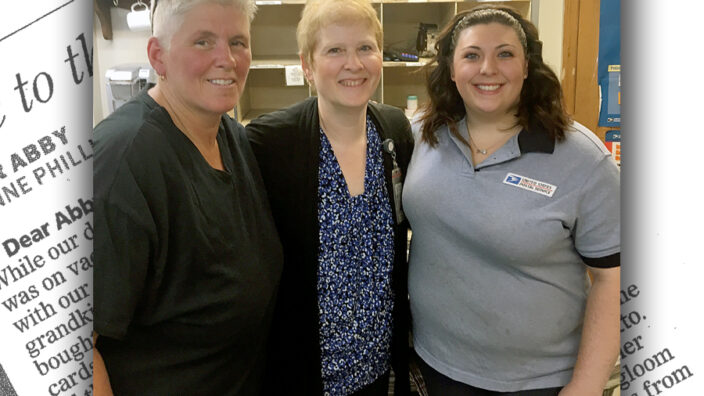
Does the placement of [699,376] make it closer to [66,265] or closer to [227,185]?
[66,265]

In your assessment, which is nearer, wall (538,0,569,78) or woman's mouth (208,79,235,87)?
woman's mouth (208,79,235,87)

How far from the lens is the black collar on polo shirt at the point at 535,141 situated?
3.62 ft

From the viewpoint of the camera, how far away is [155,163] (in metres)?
0.83

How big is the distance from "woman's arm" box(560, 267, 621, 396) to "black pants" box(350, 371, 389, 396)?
0.46 metres

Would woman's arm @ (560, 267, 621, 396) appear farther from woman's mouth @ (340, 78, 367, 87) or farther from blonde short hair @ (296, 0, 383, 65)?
blonde short hair @ (296, 0, 383, 65)

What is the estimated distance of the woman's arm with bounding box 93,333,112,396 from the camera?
75 centimetres

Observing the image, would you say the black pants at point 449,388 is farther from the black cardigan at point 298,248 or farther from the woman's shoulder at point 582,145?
the woman's shoulder at point 582,145

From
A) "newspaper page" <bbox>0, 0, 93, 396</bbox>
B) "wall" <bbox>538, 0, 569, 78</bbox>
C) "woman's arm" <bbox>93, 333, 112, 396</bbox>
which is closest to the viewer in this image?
"newspaper page" <bbox>0, 0, 93, 396</bbox>

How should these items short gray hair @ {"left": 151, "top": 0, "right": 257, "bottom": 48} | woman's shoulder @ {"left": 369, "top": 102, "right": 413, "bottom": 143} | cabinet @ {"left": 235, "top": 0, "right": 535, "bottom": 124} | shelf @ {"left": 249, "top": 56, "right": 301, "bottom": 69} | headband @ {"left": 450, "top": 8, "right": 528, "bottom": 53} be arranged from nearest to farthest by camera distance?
short gray hair @ {"left": 151, "top": 0, "right": 257, "bottom": 48} < headband @ {"left": 450, "top": 8, "right": 528, "bottom": 53} < woman's shoulder @ {"left": 369, "top": 102, "right": 413, "bottom": 143} < shelf @ {"left": 249, "top": 56, "right": 301, "bottom": 69} < cabinet @ {"left": 235, "top": 0, "right": 535, "bottom": 124}

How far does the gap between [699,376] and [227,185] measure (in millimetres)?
777

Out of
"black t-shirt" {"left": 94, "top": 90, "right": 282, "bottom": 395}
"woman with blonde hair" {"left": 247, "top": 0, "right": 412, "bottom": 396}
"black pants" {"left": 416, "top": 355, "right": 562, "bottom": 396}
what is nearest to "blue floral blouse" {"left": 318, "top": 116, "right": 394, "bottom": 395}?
"woman with blonde hair" {"left": 247, "top": 0, "right": 412, "bottom": 396}

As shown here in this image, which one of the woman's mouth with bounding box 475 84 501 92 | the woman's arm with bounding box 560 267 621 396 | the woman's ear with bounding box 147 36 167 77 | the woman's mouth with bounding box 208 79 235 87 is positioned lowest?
the woman's arm with bounding box 560 267 621 396

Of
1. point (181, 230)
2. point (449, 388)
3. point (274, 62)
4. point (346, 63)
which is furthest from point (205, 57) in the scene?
point (274, 62)

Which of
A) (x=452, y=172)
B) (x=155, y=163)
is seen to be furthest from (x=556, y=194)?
(x=155, y=163)
